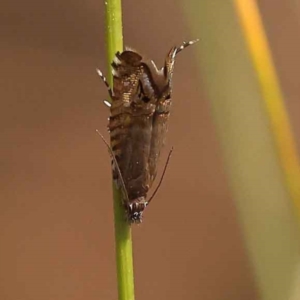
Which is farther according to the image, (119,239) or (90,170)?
(90,170)

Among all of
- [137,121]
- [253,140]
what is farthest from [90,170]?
[137,121]

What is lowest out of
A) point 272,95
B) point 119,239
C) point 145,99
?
point 119,239

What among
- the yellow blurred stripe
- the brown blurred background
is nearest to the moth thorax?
the brown blurred background

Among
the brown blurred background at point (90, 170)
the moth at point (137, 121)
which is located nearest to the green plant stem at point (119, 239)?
the moth at point (137, 121)

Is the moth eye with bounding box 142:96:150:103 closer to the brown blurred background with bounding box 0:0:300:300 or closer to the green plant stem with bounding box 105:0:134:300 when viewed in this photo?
the green plant stem with bounding box 105:0:134:300

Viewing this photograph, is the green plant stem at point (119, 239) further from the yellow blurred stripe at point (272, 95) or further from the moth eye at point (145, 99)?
the yellow blurred stripe at point (272, 95)

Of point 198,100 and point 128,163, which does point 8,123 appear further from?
point 128,163

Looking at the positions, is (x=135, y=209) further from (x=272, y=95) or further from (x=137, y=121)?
(x=272, y=95)
